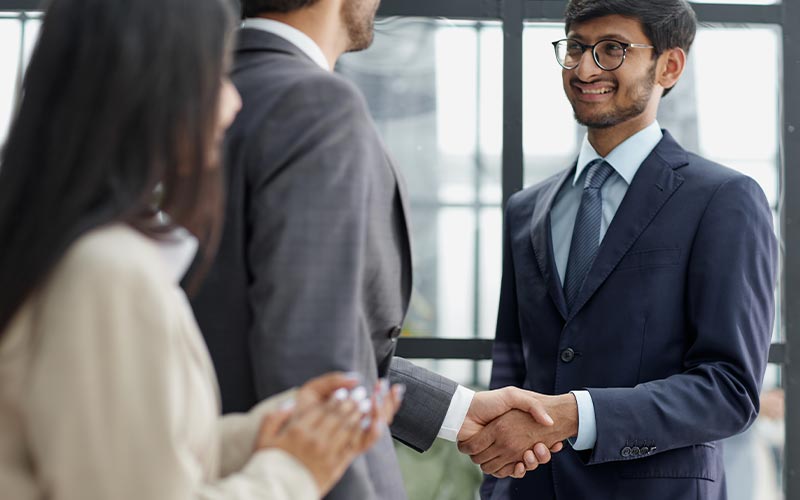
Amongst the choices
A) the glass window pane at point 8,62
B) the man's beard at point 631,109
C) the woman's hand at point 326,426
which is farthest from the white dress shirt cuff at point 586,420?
the glass window pane at point 8,62

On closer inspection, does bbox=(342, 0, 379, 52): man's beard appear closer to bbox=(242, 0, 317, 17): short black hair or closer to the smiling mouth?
bbox=(242, 0, 317, 17): short black hair

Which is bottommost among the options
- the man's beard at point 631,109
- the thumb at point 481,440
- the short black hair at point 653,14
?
the thumb at point 481,440

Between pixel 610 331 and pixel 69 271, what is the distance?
5.61ft

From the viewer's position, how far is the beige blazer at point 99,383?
3.53 feet

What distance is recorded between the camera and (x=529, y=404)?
2.58 metres

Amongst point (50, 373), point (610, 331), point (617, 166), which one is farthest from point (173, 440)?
point (617, 166)

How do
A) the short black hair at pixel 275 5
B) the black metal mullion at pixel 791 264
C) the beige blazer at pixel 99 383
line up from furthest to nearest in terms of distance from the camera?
the black metal mullion at pixel 791 264
the short black hair at pixel 275 5
the beige blazer at pixel 99 383

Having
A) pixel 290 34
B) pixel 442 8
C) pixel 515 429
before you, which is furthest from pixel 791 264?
pixel 290 34

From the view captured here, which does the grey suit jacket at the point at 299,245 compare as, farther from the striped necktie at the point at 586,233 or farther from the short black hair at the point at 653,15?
the short black hair at the point at 653,15

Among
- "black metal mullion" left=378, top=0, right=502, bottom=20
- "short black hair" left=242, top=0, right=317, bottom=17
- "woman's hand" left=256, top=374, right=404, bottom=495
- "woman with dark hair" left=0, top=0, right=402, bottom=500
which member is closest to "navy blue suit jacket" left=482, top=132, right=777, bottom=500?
"black metal mullion" left=378, top=0, right=502, bottom=20

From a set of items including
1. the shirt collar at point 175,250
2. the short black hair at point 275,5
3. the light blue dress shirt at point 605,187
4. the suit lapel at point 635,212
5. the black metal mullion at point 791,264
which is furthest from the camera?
the black metal mullion at point 791,264

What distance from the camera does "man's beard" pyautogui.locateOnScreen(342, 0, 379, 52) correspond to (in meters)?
1.88

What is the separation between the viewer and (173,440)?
3.66ft

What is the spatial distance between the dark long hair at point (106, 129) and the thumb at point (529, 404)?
1.51 metres
